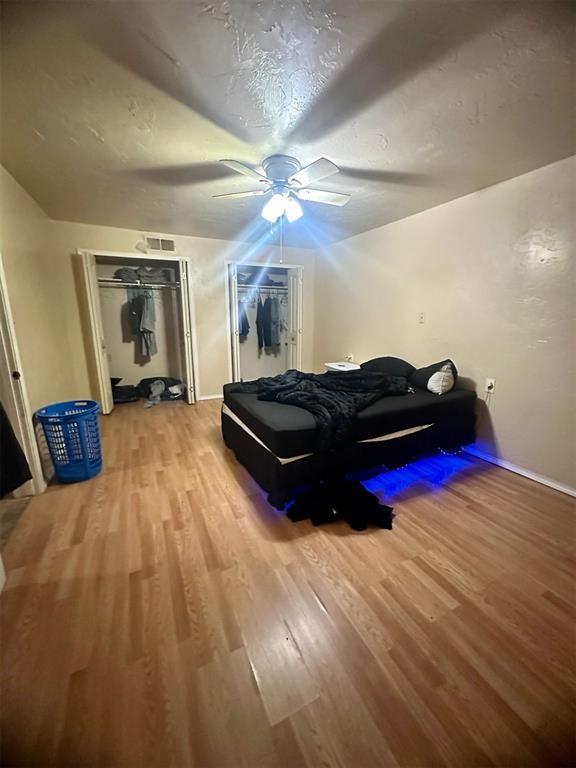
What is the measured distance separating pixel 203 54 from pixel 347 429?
2.08m

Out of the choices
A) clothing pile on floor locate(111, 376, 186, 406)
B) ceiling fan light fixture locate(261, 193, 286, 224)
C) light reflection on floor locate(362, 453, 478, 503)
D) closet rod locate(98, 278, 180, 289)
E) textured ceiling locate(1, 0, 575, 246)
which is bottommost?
light reflection on floor locate(362, 453, 478, 503)

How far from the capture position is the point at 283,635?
125 cm

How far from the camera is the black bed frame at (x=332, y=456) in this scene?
6.56 ft

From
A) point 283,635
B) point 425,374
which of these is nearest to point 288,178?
point 425,374

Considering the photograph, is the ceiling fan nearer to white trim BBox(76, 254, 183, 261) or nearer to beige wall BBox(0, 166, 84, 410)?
beige wall BBox(0, 166, 84, 410)

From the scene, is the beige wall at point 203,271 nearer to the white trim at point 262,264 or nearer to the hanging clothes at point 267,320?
the white trim at point 262,264

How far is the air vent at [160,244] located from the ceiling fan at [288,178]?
6.44ft

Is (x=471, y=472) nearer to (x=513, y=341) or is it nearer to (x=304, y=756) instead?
(x=513, y=341)

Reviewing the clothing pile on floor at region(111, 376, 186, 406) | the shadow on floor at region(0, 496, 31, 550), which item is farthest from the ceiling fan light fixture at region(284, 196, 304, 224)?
the clothing pile on floor at region(111, 376, 186, 406)

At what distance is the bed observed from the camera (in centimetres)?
199

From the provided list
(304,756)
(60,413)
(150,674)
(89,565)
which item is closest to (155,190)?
(60,413)

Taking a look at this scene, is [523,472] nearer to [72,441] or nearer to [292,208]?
[292,208]

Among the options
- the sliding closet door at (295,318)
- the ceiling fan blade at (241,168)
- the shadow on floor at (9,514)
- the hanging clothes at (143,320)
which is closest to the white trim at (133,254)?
the hanging clothes at (143,320)

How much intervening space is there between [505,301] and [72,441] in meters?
3.69
